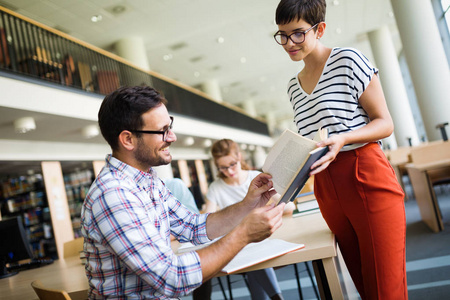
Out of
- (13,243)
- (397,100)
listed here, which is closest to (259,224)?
(13,243)

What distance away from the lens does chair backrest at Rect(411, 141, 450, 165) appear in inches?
178

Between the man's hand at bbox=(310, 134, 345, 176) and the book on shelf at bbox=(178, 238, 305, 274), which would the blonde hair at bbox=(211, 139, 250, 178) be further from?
the man's hand at bbox=(310, 134, 345, 176)

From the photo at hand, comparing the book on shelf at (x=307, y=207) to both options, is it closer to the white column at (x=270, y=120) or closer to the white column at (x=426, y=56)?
the white column at (x=426, y=56)

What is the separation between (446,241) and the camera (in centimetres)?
370

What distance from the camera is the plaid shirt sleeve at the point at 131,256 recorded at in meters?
1.04

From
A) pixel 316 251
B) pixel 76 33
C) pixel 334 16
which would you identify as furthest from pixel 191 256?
pixel 334 16

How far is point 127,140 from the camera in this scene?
4.13 feet

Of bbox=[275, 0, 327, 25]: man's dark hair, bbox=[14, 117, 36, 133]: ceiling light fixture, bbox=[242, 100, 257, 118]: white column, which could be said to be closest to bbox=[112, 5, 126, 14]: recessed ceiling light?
bbox=[14, 117, 36, 133]: ceiling light fixture

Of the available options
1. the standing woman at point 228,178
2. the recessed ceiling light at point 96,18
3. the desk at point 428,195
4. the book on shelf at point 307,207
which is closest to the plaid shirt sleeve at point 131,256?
the book on shelf at point 307,207

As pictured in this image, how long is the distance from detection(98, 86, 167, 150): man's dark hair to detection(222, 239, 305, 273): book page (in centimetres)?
53

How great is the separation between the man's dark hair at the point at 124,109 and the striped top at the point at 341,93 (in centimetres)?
56

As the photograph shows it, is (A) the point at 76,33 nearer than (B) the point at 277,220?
No

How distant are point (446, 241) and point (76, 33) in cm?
806

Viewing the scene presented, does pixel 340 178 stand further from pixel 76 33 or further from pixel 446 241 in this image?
pixel 76 33
